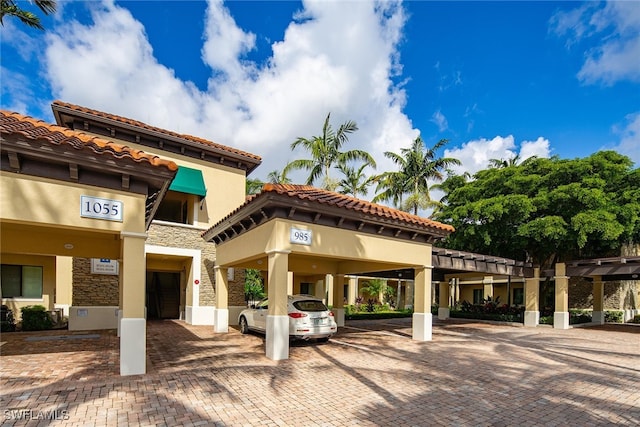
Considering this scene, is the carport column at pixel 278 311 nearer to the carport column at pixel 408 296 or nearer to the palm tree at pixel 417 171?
the palm tree at pixel 417 171

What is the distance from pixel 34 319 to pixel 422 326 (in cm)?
1452

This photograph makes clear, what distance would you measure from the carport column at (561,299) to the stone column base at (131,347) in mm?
19908

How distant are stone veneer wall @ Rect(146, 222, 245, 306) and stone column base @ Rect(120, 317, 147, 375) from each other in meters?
8.71

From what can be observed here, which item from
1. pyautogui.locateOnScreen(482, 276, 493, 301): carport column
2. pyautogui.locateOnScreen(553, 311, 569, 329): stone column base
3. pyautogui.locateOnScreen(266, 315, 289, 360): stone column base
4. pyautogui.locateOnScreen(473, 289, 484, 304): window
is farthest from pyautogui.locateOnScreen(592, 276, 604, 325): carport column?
pyautogui.locateOnScreen(266, 315, 289, 360): stone column base

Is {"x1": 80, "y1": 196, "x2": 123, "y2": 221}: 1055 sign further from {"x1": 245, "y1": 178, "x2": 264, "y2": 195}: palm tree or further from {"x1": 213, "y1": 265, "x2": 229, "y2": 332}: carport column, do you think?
{"x1": 245, "y1": 178, "x2": 264, "y2": 195}: palm tree

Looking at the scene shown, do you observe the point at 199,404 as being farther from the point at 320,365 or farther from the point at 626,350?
the point at 626,350

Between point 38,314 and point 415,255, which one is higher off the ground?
point 415,255

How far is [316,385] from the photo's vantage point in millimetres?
7051

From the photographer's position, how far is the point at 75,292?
46.4ft

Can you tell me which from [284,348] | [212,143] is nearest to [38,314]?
[212,143]

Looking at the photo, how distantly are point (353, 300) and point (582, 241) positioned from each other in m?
17.9

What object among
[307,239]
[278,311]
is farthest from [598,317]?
[278,311]

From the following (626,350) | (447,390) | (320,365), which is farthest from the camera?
(626,350)

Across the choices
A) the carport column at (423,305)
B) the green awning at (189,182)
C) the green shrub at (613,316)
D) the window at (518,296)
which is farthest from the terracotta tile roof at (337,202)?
the window at (518,296)
